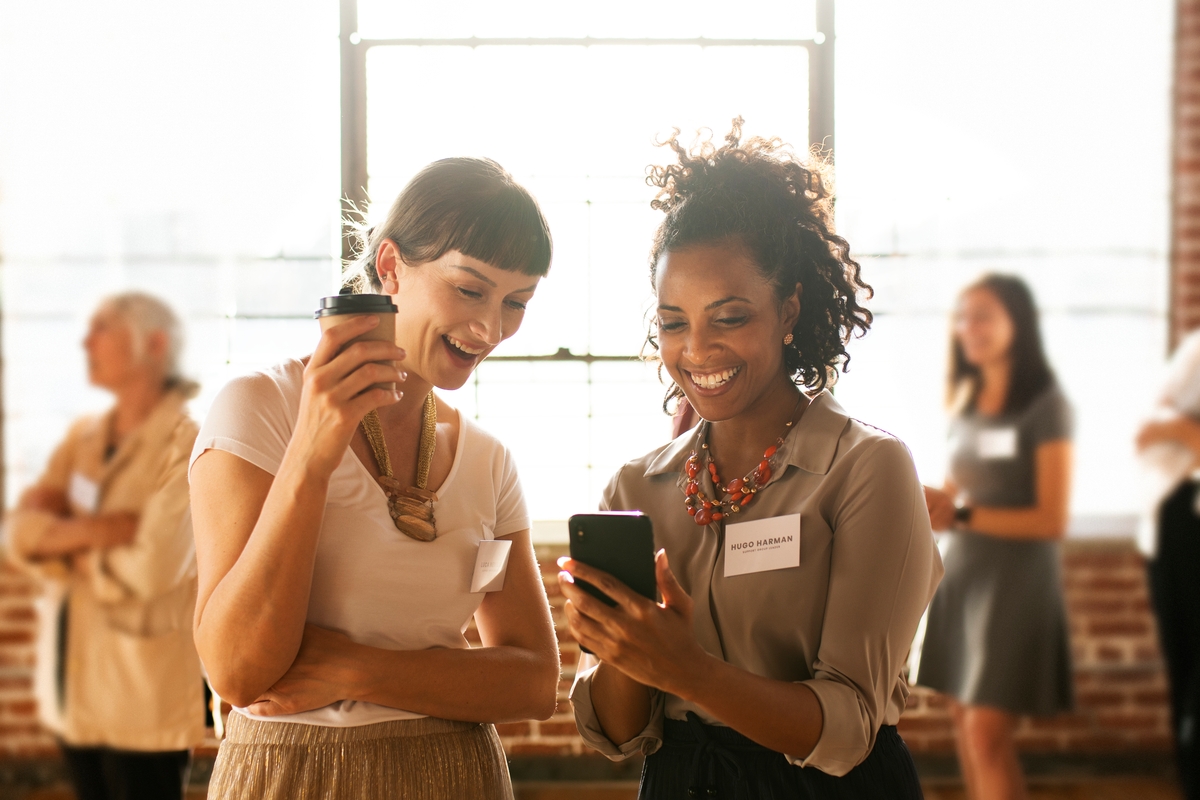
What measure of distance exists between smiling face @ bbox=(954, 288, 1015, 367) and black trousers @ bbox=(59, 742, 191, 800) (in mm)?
3195

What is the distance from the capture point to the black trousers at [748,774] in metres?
1.34

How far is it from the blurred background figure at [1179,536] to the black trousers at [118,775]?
3.42 meters

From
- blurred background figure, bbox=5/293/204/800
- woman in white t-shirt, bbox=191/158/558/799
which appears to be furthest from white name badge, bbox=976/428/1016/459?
blurred background figure, bbox=5/293/204/800

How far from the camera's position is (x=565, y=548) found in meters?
3.92

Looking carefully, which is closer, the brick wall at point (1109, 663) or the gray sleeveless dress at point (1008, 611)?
the gray sleeveless dress at point (1008, 611)

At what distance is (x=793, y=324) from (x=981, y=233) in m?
3.22

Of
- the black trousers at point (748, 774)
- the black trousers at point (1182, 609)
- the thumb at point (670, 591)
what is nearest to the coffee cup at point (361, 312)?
the thumb at point (670, 591)

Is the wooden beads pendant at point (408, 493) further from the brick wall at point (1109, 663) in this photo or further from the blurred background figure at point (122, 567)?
the brick wall at point (1109, 663)

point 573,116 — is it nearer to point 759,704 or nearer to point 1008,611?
point 1008,611

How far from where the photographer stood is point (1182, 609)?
3.24 meters

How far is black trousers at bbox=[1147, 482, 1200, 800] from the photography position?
314 cm

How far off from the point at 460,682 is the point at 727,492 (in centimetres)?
51

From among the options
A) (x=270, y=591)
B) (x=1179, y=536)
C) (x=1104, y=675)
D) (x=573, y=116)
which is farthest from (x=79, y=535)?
(x=1104, y=675)

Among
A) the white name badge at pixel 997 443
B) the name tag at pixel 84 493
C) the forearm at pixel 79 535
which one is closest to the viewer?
the white name badge at pixel 997 443
